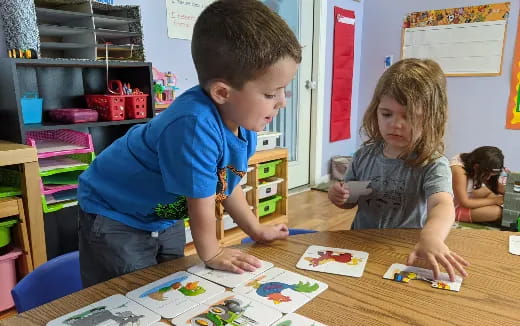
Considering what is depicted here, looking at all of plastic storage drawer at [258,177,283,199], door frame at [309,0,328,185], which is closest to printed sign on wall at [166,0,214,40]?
plastic storage drawer at [258,177,283,199]

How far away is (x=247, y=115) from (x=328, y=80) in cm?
308

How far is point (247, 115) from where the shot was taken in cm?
75

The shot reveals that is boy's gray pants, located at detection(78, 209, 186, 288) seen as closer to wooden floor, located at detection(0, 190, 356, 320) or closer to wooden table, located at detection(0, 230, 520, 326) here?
wooden table, located at detection(0, 230, 520, 326)

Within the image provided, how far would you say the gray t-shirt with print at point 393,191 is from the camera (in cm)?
111

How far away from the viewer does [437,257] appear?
73cm

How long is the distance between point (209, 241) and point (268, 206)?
1888 millimetres

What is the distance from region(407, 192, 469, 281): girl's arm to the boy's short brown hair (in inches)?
16.5

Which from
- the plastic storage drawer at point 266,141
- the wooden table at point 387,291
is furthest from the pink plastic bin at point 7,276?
the plastic storage drawer at point 266,141

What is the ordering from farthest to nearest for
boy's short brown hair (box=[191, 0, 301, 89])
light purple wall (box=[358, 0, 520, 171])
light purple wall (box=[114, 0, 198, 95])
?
1. light purple wall (box=[358, 0, 520, 171])
2. light purple wall (box=[114, 0, 198, 95])
3. boy's short brown hair (box=[191, 0, 301, 89])

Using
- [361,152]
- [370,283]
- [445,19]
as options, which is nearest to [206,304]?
[370,283]

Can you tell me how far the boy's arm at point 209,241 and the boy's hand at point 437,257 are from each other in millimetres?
303

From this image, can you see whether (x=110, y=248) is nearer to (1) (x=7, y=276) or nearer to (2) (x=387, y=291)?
(2) (x=387, y=291)

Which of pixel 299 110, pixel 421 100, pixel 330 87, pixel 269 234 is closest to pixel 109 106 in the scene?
pixel 269 234

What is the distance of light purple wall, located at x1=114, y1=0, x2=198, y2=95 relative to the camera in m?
2.20
